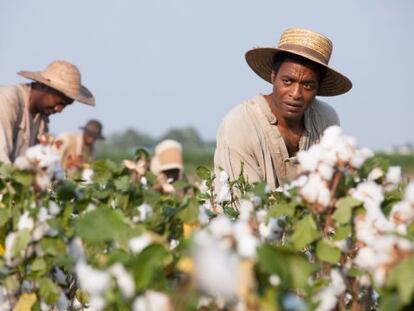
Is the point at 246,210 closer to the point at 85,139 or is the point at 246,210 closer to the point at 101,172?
the point at 101,172

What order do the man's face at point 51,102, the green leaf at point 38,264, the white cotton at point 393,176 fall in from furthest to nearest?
the man's face at point 51,102, the white cotton at point 393,176, the green leaf at point 38,264

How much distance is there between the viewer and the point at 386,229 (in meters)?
2.13

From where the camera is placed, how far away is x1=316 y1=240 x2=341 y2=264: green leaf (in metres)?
2.21

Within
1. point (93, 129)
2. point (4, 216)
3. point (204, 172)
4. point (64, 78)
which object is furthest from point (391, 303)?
point (93, 129)

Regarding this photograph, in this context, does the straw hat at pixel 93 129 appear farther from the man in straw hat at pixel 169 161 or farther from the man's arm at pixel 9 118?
the man's arm at pixel 9 118

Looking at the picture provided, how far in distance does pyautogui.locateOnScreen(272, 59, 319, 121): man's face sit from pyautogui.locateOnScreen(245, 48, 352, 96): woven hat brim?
0.10 m

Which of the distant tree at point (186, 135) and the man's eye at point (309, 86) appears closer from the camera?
the man's eye at point (309, 86)

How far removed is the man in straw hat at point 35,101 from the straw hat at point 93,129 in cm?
340

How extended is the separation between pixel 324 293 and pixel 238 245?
0.60 m

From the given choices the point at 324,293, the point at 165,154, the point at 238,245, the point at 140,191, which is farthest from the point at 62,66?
the point at 238,245

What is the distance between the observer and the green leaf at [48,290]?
7.67ft

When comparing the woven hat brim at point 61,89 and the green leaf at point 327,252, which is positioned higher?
the green leaf at point 327,252

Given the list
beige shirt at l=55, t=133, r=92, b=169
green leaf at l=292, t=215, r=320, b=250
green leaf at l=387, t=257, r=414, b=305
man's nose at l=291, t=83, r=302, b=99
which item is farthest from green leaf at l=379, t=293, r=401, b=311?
beige shirt at l=55, t=133, r=92, b=169

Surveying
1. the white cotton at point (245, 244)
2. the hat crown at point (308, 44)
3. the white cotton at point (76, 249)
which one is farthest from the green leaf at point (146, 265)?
the hat crown at point (308, 44)
